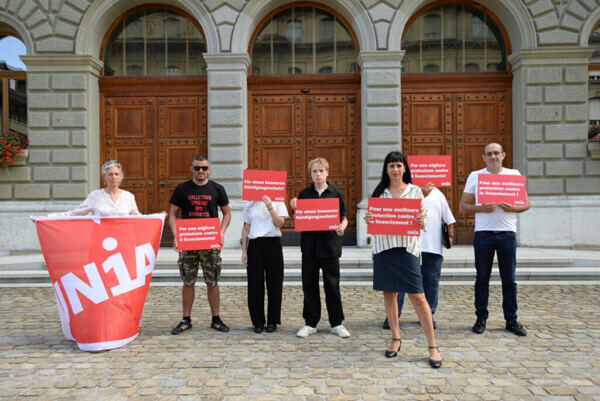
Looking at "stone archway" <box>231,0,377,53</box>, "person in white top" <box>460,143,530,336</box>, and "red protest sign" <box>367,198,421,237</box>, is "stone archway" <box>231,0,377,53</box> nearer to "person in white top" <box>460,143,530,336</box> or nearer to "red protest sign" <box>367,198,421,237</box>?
"person in white top" <box>460,143,530,336</box>

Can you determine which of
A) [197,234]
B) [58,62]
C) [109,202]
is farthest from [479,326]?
[58,62]

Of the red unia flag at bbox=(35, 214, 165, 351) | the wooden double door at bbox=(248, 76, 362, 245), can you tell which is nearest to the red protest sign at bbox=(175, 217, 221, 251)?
the red unia flag at bbox=(35, 214, 165, 351)

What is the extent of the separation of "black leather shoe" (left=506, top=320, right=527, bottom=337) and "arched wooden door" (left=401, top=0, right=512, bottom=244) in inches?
246

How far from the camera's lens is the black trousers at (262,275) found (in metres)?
5.23

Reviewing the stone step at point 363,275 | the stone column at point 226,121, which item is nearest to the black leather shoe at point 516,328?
the stone step at point 363,275

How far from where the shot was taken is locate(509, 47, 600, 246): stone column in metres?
10.3

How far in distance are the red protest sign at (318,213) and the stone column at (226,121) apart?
19.5 feet

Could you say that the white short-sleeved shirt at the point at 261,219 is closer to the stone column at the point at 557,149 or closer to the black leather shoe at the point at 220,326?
the black leather shoe at the point at 220,326

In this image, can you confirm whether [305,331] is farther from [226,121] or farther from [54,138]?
[54,138]

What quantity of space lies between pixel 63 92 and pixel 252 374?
958 centimetres

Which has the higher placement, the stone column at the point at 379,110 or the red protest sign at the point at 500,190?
the stone column at the point at 379,110

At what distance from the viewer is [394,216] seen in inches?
161

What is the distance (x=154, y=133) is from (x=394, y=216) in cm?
873

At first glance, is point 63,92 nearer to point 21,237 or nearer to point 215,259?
point 21,237
